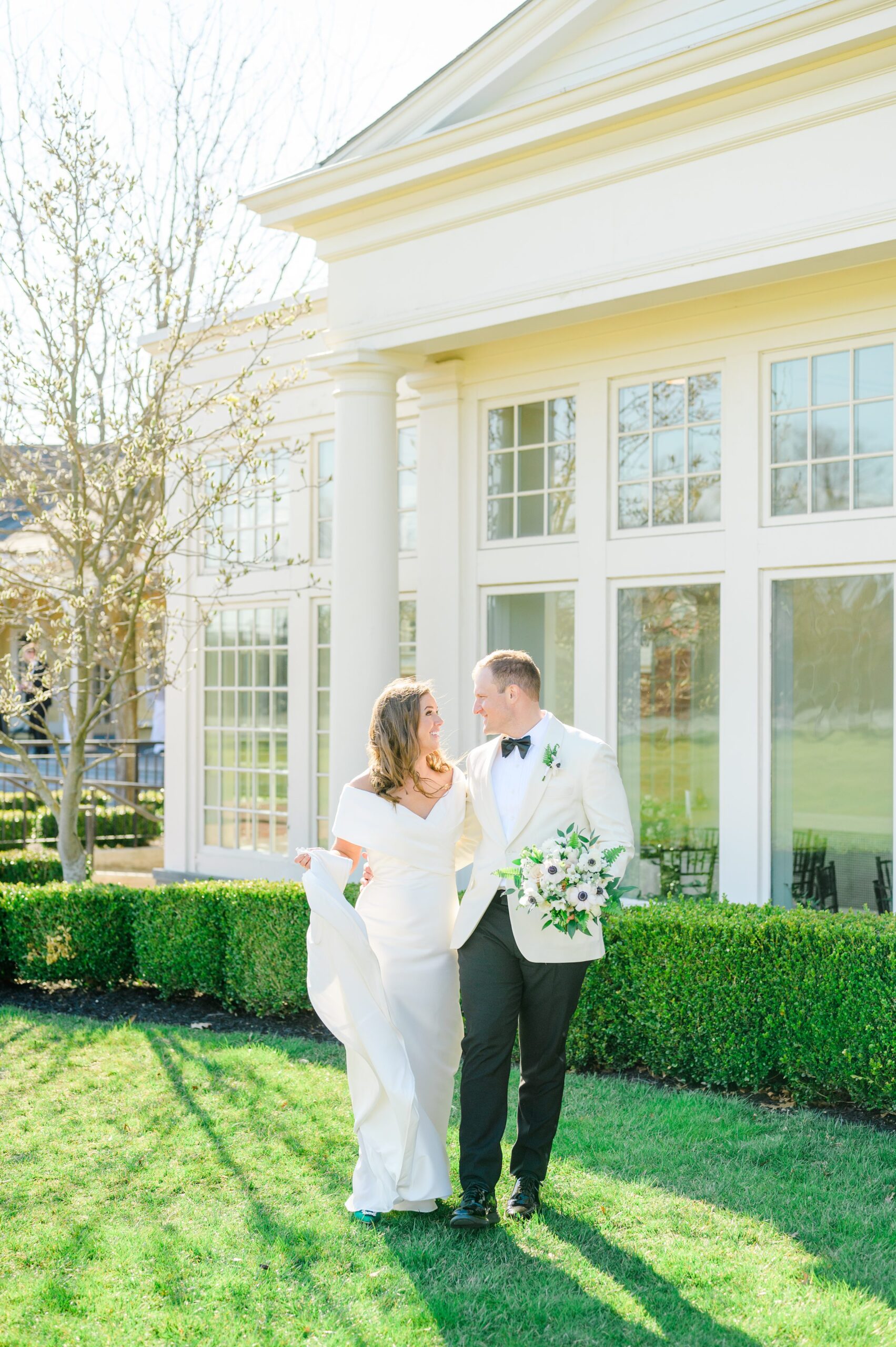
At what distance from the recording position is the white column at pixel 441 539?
853 centimetres

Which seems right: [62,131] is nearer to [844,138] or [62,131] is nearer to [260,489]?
[260,489]

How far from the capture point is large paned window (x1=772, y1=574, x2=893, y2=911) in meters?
6.74

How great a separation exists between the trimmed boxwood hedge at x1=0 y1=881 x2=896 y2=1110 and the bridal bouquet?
1783 millimetres

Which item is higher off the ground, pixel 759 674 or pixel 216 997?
pixel 759 674

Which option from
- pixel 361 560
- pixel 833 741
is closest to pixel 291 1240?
pixel 833 741

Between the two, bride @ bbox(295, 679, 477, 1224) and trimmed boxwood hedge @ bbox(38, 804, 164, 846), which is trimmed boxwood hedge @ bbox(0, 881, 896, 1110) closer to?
bride @ bbox(295, 679, 477, 1224)

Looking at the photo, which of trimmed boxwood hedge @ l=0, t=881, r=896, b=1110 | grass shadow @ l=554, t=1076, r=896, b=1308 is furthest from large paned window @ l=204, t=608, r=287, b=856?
grass shadow @ l=554, t=1076, r=896, b=1308

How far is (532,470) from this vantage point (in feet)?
27.3

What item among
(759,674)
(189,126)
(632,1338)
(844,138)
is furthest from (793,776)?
(189,126)

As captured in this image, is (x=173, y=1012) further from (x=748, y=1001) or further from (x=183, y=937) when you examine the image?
(x=748, y=1001)

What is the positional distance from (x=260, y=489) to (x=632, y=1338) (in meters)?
8.06

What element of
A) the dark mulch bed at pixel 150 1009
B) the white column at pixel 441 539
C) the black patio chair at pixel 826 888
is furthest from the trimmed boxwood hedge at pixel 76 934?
the black patio chair at pixel 826 888

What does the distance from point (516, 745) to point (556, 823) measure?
308 mm

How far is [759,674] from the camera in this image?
7.11 metres
